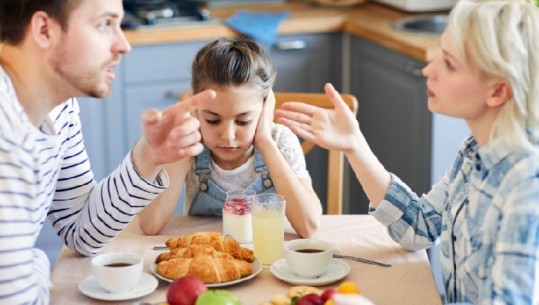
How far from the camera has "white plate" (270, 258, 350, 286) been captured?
1.69 m

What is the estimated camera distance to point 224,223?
6.26 ft

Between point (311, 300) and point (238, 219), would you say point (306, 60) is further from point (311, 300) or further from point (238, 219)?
point (311, 300)

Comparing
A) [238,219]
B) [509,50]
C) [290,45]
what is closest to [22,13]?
[238,219]

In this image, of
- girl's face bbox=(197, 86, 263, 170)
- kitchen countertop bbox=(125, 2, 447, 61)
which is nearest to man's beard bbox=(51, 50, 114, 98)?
girl's face bbox=(197, 86, 263, 170)

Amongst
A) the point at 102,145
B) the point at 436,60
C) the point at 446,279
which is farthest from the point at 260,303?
the point at 102,145

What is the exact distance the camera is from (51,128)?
1731 mm

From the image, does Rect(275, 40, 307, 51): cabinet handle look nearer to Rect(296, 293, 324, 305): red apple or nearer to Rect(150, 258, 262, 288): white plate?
Rect(150, 258, 262, 288): white plate

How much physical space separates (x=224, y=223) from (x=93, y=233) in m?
0.26

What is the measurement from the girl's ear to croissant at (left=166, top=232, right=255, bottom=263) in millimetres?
506

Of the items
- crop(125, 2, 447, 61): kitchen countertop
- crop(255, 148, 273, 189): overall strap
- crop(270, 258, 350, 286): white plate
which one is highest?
crop(125, 2, 447, 61): kitchen countertop

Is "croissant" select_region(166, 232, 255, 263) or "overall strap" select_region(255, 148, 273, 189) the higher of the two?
"overall strap" select_region(255, 148, 273, 189)

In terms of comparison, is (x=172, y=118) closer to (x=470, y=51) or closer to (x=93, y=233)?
(x=93, y=233)

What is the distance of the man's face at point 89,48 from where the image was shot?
1.63 m

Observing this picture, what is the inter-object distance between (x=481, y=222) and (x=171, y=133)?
0.54 metres
